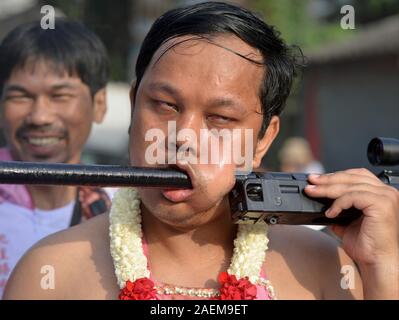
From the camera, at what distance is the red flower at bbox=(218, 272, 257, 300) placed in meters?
2.01

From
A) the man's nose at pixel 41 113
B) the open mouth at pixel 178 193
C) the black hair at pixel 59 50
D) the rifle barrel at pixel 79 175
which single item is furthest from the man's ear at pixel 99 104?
the rifle barrel at pixel 79 175

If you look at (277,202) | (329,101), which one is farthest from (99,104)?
(329,101)

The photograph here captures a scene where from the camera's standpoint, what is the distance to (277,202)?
1.91 metres

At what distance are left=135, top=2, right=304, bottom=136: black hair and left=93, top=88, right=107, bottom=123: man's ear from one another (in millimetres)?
931

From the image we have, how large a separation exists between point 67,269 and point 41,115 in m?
0.92

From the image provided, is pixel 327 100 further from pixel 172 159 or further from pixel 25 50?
pixel 172 159

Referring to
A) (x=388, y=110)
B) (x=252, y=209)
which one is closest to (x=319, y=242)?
(x=252, y=209)

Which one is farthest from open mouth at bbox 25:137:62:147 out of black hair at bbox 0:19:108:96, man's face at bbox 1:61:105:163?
black hair at bbox 0:19:108:96

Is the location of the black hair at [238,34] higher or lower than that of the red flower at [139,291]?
higher

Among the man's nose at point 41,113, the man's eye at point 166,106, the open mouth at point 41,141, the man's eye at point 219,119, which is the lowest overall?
the man's eye at point 219,119

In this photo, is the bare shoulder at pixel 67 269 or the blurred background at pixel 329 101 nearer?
the bare shoulder at pixel 67 269

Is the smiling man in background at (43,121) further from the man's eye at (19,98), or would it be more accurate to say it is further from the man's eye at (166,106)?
the man's eye at (166,106)

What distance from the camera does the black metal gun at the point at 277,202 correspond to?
6.23 feet
